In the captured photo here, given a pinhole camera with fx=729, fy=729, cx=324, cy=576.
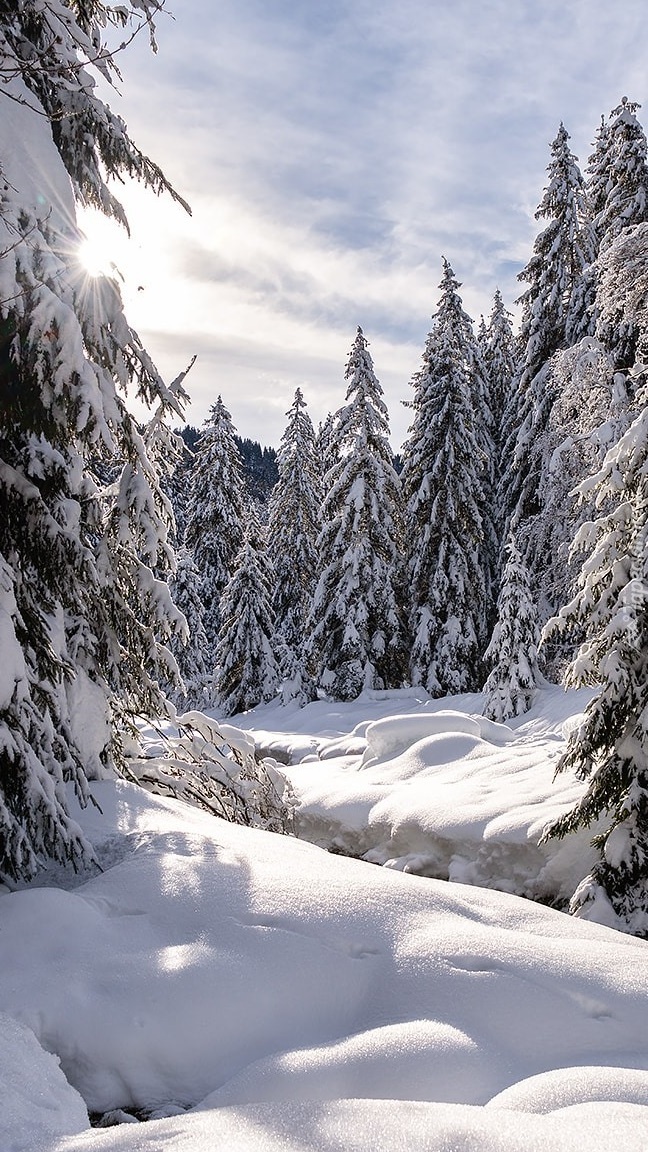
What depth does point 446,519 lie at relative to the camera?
22547 mm

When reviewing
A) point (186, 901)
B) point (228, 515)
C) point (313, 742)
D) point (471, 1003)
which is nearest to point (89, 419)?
point (186, 901)

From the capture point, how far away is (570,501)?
1719 centimetres

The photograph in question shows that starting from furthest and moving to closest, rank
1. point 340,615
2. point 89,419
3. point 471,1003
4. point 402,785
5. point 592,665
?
point 340,615 < point 402,785 < point 592,665 < point 89,419 < point 471,1003

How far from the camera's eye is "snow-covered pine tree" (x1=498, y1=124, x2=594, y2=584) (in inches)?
797

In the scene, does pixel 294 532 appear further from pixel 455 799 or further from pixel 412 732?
pixel 455 799

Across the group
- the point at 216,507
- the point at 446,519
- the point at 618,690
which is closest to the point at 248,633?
the point at 216,507

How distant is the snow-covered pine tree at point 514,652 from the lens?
16.1 metres

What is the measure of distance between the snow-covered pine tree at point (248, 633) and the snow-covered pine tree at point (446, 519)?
610cm

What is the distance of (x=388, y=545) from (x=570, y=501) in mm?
6606

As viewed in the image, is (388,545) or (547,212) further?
(388,545)

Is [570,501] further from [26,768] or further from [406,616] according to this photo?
[26,768]

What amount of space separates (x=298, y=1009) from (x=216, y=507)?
2999 cm

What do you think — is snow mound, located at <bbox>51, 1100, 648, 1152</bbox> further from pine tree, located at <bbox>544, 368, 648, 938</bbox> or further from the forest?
pine tree, located at <bbox>544, 368, 648, 938</bbox>

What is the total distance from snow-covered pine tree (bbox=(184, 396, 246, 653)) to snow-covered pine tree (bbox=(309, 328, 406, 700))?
32.8 feet
